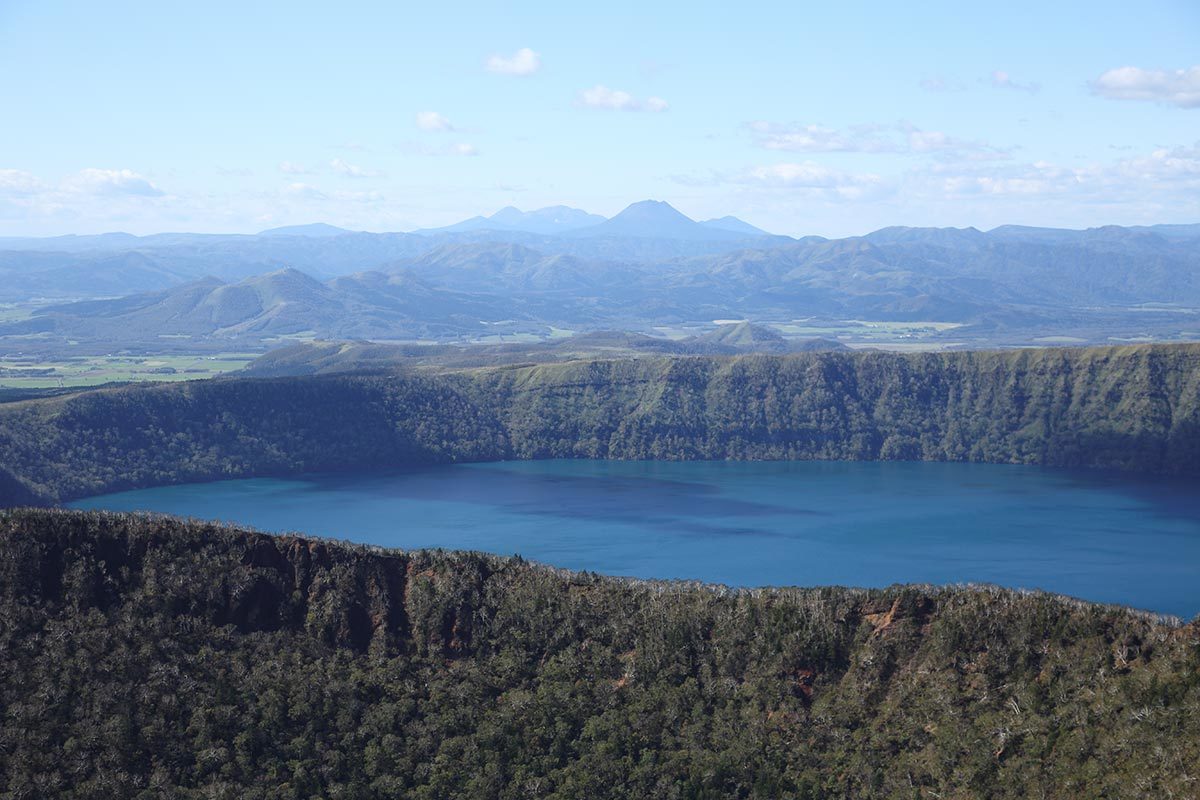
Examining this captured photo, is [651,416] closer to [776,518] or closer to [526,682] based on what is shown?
[776,518]

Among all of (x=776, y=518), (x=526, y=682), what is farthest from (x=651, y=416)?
(x=526, y=682)

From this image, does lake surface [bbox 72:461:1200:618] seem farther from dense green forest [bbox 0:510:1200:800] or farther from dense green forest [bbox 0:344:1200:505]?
dense green forest [bbox 0:510:1200:800]

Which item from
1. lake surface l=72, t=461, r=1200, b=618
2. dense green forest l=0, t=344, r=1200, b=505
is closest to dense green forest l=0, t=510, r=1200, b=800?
lake surface l=72, t=461, r=1200, b=618

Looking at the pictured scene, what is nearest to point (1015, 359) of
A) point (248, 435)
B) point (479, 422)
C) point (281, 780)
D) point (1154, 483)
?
point (1154, 483)

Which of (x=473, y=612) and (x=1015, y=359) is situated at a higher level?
(x=1015, y=359)

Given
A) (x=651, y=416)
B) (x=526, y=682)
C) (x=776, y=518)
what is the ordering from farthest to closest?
(x=651, y=416), (x=776, y=518), (x=526, y=682)

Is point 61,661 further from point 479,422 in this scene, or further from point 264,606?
point 479,422
